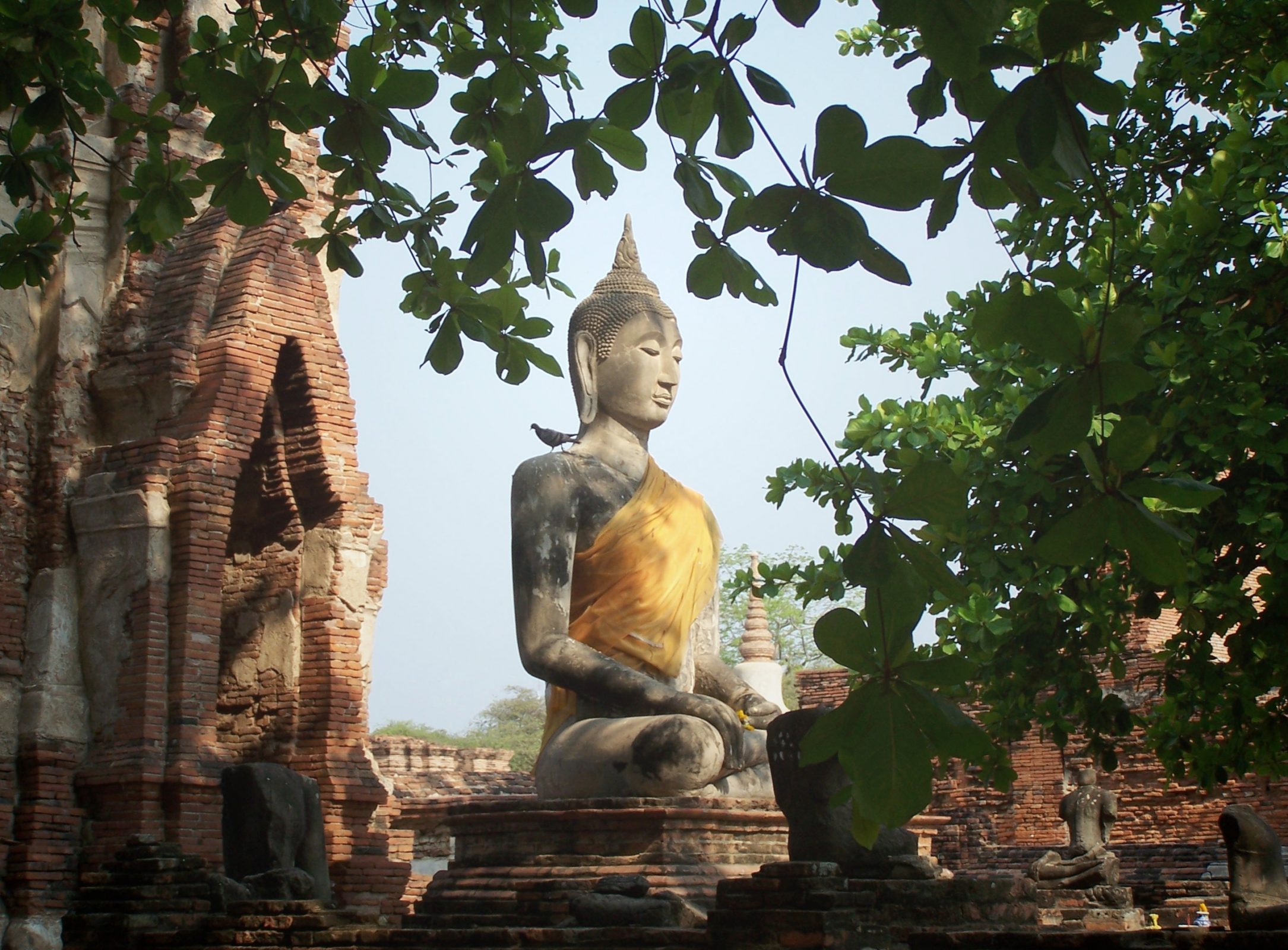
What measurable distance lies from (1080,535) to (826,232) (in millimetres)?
486

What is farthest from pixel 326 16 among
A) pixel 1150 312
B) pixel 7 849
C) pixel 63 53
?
pixel 7 849

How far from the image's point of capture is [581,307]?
616cm

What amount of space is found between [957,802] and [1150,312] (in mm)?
11310

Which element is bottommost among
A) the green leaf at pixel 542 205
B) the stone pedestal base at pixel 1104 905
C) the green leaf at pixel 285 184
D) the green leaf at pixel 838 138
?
the stone pedestal base at pixel 1104 905

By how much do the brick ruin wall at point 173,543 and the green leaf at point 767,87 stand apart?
790 centimetres

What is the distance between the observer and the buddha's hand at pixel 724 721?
203 inches

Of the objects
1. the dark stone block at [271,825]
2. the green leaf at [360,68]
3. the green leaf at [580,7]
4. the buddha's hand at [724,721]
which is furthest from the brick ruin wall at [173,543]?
the green leaf at [580,7]

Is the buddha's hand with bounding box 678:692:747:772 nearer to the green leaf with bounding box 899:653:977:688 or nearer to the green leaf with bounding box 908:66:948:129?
the green leaf with bounding box 908:66:948:129

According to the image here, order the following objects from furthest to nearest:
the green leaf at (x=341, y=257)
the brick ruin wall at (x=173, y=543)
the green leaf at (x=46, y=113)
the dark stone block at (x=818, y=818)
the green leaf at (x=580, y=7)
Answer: the brick ruin wall at (x=173, y=543)
the dark stone block at (x=818, y=818)
the green leaf at (x=341, y=257)
the green leaf at (x=46, y=113)
the green leaf at (x=580, y=7)

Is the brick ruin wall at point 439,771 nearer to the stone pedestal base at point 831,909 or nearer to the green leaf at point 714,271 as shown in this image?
the stone pedestal base at point 831,909

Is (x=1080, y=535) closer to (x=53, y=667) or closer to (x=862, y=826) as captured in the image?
(x=862, y=826)

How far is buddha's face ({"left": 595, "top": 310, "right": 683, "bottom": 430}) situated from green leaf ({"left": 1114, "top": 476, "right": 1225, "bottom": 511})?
449 centimetres

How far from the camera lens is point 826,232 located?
1.73m

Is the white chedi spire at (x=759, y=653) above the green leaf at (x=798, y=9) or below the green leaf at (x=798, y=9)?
above
